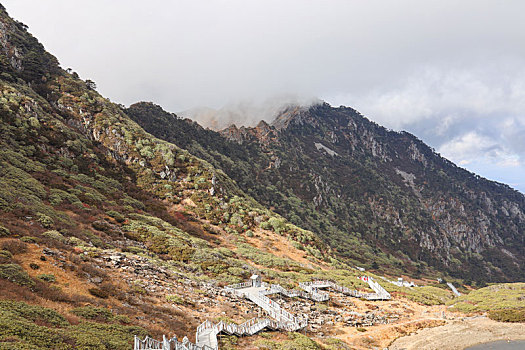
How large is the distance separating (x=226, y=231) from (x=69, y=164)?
→ 28.2 meters

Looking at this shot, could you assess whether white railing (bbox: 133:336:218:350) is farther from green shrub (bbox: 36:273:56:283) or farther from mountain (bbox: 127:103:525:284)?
mountain (bbox: 127:103:525:284)

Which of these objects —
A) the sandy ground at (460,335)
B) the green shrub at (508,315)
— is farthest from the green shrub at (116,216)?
the green shrub at (508,315)

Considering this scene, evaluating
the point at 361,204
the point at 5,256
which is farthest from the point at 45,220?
the point at 361,204

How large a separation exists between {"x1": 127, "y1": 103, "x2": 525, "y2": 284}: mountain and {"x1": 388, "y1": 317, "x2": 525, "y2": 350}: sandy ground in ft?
180

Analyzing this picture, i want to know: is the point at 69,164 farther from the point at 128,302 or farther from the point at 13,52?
the point at 13,52

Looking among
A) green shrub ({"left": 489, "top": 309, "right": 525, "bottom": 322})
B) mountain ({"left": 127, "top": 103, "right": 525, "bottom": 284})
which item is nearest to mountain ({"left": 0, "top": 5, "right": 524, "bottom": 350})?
green shrub ({"left": 489, "top": 309, "right": 525, "bottom": 322})

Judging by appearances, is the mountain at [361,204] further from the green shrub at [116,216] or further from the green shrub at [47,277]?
the green shrub at [47,277]

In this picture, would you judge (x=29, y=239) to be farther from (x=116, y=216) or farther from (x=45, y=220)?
(x=116, y=216)

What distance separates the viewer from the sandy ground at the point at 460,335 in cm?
2417

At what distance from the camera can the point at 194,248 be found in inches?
1407

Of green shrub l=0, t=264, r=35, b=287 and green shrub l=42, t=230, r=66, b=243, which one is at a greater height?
green shrub l=42, t=230, r=66, b=243

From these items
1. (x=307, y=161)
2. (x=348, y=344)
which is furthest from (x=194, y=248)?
(x=307, y=161)

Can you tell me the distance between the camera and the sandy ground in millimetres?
24172

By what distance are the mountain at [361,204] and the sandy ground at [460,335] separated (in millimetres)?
54852
